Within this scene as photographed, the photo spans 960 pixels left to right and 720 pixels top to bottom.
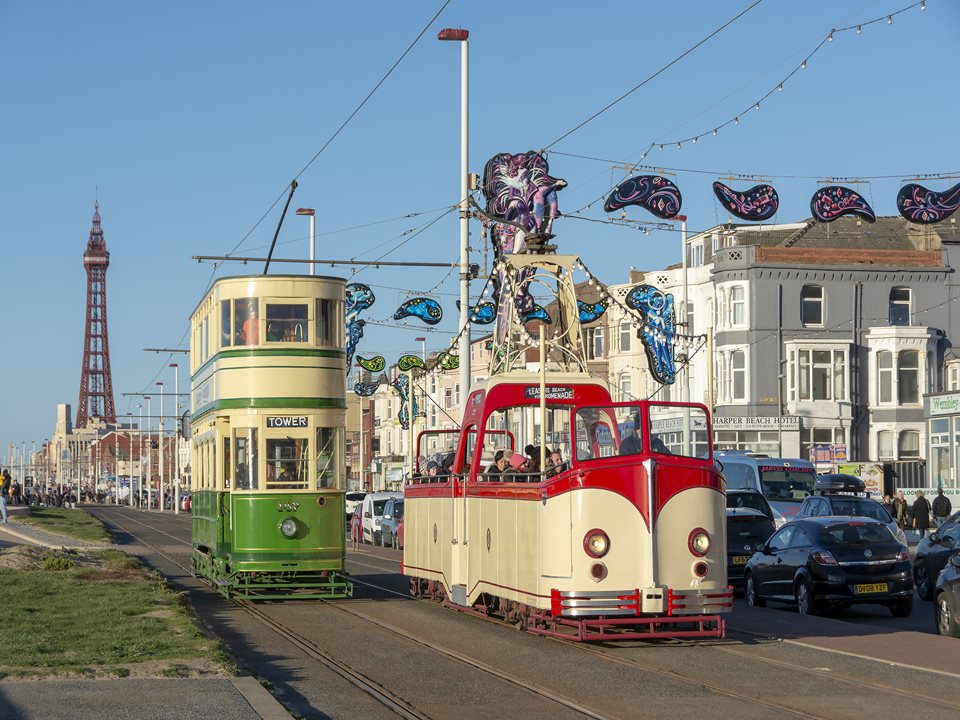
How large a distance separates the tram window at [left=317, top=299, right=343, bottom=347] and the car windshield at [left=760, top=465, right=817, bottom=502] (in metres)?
20.9

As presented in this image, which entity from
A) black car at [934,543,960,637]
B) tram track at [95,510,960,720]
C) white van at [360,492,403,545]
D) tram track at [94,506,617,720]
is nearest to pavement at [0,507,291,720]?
tram track at [94,506,617,720]

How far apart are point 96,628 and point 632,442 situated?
6.35 m

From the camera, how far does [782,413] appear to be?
63.5 meters

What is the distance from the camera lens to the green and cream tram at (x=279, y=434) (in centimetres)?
2322

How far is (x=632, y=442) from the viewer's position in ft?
56.2

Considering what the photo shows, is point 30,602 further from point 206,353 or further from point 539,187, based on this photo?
point 539,187

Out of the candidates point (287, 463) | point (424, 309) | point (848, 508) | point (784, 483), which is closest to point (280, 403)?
point (287, 463)

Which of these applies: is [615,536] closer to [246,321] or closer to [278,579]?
[278,579]

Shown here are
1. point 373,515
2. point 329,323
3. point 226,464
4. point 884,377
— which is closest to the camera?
point 329,323

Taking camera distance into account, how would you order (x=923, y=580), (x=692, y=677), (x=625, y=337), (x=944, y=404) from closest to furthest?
1. (x=692, y=677)
2. (x=923, y=580)
3. (x=944, y=404)
4. (x=625, y=337)

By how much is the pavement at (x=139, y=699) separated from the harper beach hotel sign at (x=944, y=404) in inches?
1636

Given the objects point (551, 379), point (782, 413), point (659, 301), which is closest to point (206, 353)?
point (551, 379)

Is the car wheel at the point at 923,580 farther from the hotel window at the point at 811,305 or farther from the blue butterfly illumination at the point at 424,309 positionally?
the hotel window at the point at 811,305

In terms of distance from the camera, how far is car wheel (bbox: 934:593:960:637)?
1852 centimetres
